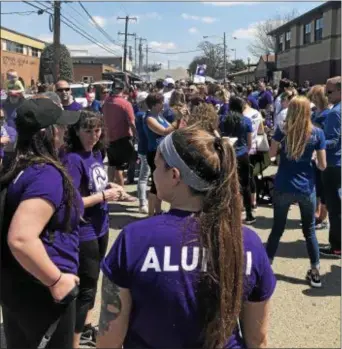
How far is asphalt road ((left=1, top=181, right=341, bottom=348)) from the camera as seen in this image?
12.0ft

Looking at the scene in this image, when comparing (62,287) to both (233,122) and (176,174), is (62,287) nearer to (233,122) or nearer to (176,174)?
(176,174)

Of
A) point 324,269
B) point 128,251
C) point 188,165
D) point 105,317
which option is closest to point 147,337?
point 105,317

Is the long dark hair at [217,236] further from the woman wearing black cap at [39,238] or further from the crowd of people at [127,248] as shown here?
the woman wearing black cap at [39,238]

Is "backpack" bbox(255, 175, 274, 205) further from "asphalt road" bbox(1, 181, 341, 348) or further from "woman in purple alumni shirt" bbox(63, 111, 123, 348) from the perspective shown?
"woman in purple alumni shirt" bbox(63, 111, 123, 348)

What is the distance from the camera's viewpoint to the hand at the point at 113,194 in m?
3.09

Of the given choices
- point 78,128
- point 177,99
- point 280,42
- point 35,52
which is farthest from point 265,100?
point 35,52

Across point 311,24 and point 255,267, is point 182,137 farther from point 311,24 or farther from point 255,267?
point 311,24

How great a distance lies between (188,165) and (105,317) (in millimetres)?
578

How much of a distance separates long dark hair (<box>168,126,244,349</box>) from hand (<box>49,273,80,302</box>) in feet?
2.66

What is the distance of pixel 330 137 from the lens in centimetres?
512

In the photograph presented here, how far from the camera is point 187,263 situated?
1.51 m

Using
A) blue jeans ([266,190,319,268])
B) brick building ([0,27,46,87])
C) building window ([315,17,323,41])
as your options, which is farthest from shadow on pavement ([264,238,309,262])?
brick building ([0,27,46,87])

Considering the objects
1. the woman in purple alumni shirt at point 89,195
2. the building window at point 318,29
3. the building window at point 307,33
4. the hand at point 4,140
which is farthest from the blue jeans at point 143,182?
the building window at point 307,33

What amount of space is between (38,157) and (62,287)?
586 millimetres
